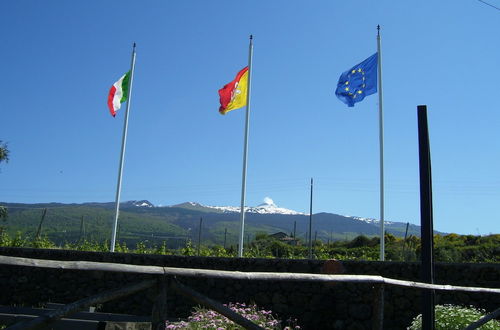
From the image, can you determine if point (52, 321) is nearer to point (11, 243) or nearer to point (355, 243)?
point (11, 243)

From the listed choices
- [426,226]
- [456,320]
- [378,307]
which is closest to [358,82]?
[456,320]

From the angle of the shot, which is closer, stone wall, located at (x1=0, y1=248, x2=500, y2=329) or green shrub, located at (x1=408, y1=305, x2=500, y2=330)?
green shrub, located at (x1=408, y1=305, x2=500, y2=330)

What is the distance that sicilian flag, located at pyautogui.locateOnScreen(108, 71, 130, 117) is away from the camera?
15188 millimetres

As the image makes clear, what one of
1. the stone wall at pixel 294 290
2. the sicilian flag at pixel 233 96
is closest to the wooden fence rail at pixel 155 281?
the stone wall at pixel 294 290

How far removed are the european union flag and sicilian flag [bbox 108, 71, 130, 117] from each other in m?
6.44

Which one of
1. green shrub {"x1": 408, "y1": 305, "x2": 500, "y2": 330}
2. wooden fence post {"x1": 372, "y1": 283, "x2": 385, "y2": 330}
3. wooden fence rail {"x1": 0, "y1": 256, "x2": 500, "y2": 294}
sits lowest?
green shrub {"x1": 408, "y1": 305, "x2": 500, "y2": 330}

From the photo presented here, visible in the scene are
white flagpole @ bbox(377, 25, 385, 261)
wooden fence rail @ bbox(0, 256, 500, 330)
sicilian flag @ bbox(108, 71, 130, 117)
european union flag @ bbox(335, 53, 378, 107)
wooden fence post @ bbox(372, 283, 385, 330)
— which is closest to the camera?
wooden fence rail @ bbox(0, 256, 500, 330)

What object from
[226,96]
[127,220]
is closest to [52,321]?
[226,96]

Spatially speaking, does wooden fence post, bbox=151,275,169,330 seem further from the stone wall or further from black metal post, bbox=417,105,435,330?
the stone wall

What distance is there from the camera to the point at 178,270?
10.4 feet

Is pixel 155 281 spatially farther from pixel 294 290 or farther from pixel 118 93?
pixel 118 93

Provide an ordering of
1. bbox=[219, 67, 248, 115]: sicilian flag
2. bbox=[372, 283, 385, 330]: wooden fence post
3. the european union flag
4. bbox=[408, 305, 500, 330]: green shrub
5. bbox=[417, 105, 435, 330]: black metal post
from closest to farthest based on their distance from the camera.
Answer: bbox=[372, 283, 385, 330]: wooden fence post, bbox=[417, 105, 435, 330]: black metal post, bbox=[408, 305, 500, 330]: green shrub, the european union flag, bbox=[219, 67, 248, 115]: sicilian flag

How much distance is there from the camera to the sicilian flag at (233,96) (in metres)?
14.3

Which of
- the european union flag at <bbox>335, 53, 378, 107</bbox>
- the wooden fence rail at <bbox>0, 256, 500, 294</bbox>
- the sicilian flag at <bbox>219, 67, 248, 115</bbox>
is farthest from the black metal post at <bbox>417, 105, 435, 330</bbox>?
the sicilian flag at <bbox>219, 67, 248, 115</bbox>
